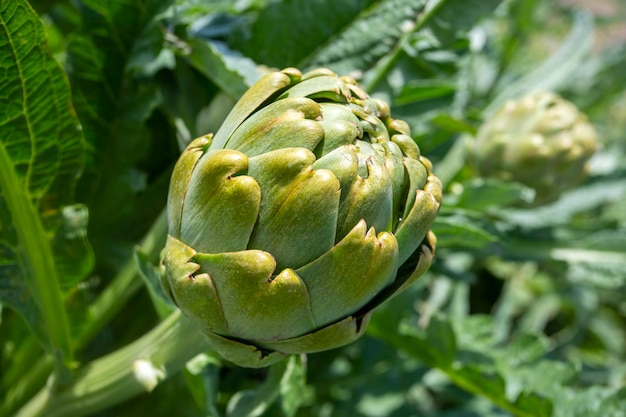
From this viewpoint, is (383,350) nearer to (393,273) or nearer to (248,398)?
(248,398)

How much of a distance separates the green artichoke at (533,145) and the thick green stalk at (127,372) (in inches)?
23.1

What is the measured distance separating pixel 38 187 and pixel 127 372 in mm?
195

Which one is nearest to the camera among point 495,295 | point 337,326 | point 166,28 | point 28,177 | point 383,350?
point 337,326

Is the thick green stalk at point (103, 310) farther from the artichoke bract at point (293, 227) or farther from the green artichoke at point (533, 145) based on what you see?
the green artichoke at point (533, 145)

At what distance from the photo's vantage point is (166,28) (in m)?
0.84

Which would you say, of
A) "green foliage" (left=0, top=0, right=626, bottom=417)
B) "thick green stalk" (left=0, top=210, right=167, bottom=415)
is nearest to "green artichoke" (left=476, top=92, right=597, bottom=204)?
"green foliage" (left=0, top=0, right=626, bottom=417)

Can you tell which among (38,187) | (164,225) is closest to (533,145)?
(164,225)

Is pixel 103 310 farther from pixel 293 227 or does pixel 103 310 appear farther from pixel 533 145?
pixel 533 145

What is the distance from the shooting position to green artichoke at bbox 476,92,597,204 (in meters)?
1.06

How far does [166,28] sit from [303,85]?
12.5 inches

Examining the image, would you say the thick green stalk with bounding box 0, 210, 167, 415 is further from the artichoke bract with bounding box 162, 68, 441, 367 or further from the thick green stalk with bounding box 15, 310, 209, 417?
the artichoke bract with bounding box 162, 68, 441, 367

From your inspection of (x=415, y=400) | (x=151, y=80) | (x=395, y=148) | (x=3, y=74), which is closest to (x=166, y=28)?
(x=151, y=80)

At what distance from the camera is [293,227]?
1.70ft

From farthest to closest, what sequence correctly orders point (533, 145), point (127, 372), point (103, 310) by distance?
point (533, 145), point (103, 310), point (127, 372)
